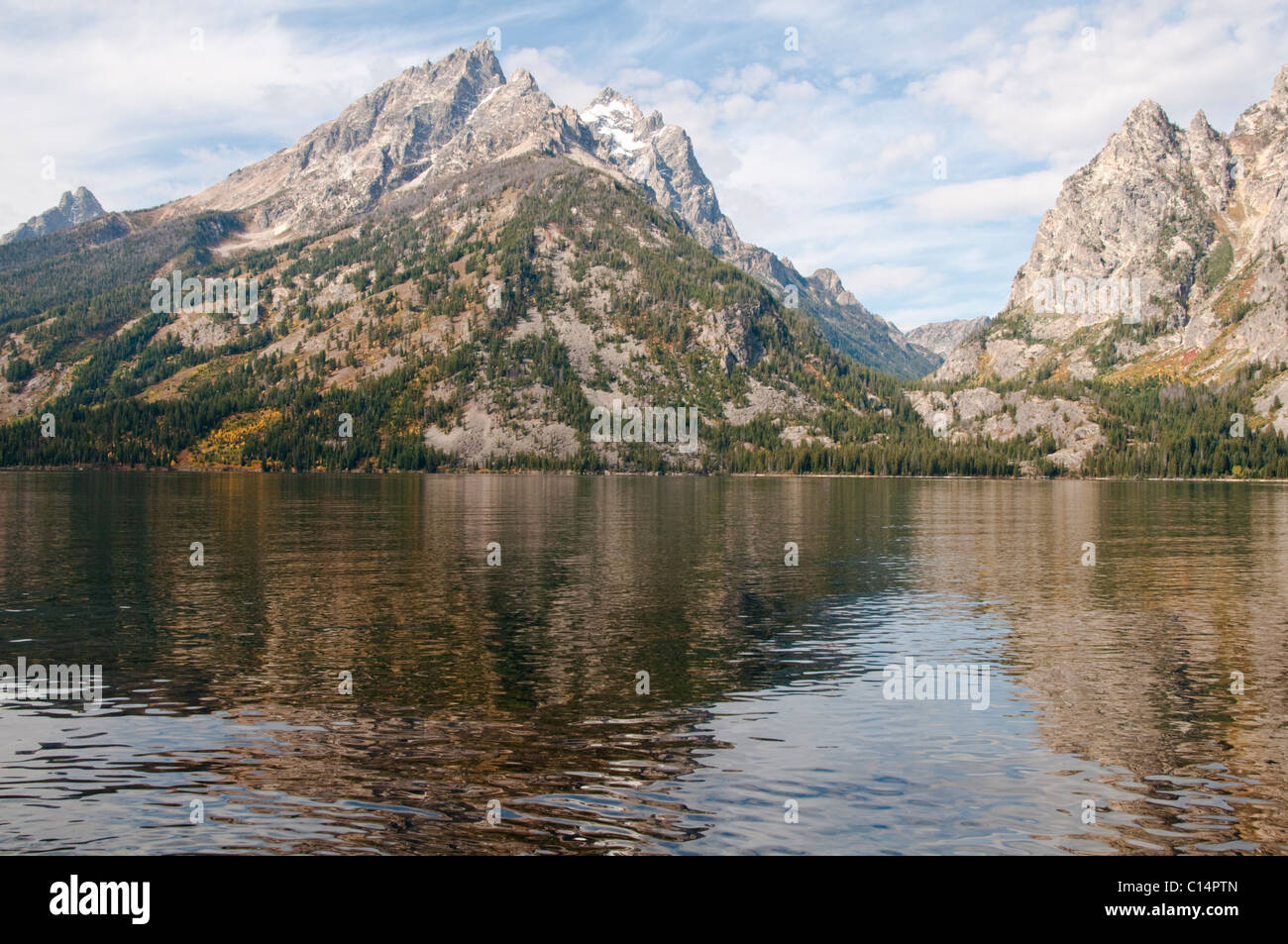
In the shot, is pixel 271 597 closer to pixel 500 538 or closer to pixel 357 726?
pixel 357 726

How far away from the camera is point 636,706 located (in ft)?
118

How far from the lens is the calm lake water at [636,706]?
24266 mm

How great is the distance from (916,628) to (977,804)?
28.7 meters

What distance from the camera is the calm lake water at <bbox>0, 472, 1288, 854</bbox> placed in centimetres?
2427

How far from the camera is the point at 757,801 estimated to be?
26062 millimetres

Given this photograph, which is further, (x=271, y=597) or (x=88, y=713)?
(x=271, y=597)

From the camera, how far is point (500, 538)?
101812mm
